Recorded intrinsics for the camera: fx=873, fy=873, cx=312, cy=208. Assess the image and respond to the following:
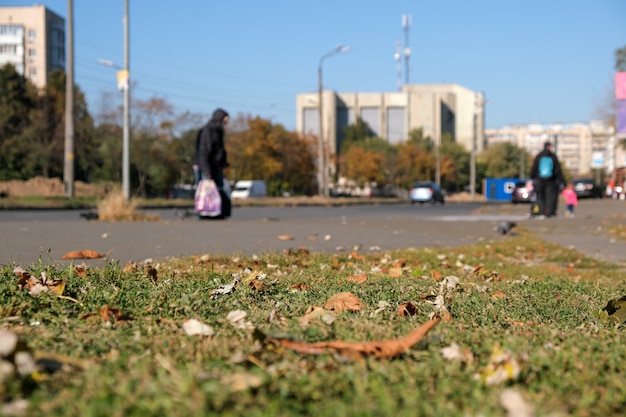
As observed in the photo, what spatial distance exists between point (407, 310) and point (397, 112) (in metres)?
151

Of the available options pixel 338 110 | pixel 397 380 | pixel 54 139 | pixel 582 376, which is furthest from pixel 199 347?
pixel 338 110

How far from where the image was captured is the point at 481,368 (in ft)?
8.33

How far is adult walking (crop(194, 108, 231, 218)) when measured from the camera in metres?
15.8

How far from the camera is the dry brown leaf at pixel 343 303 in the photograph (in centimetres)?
400

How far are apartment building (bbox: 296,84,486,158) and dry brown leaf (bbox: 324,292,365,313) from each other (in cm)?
14095

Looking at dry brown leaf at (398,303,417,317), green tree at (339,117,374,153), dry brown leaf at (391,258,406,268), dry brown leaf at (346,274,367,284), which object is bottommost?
dry brown leaf at (391,258,406,268)

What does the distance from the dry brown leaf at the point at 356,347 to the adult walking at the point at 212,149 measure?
43.2 feet

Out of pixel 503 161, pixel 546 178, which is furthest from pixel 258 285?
pixel 503 161

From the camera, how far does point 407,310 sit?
3.98 metres

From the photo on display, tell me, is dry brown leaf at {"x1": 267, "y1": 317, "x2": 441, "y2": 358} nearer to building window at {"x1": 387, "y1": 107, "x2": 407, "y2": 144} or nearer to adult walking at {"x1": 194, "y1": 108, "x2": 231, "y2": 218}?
adult walking at {"x1": 194, "y1": 108, "x2": 231, "y2": 218}

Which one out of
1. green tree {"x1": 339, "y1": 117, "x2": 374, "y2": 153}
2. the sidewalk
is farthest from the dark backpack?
green tree {"x1": 339, "y1": 117, "x2": 374, "y2": 153}

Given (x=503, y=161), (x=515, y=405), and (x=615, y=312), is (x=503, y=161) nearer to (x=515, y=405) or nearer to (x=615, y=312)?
(x=615, y=312)

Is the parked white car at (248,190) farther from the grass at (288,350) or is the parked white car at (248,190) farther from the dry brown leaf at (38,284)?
the dry brown leaf at (38,284)

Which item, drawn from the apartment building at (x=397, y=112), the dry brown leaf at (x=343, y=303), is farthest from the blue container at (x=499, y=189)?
the dry brown leaf at (x=343, y=303)
